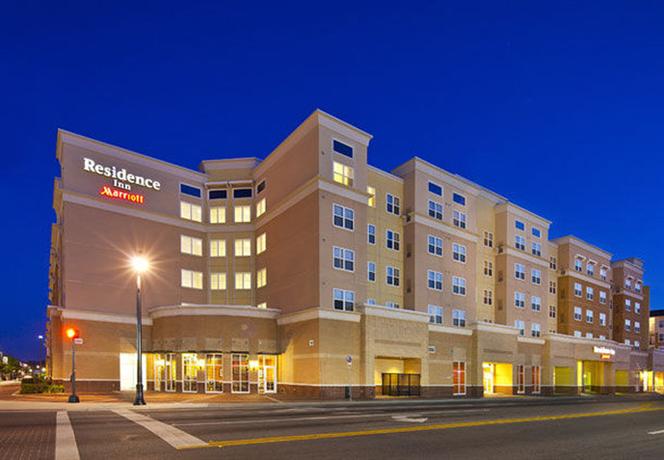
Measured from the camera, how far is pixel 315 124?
38938 mm

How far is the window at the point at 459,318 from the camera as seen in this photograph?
157 feet

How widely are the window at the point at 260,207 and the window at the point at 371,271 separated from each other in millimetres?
10979

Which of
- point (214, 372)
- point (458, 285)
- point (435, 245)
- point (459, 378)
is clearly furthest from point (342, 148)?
point (459, 378)

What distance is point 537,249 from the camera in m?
60.6

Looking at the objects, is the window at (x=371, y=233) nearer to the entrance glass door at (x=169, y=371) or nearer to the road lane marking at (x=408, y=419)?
the entrance glass door at (x=169, y=371)

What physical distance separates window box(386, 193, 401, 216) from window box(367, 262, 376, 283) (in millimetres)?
5405

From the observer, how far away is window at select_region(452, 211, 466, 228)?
163 feet

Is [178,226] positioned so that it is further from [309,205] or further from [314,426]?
[314,426]

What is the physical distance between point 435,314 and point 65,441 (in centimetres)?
3670

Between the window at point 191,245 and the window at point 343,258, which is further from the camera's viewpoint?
the window at point 191,245

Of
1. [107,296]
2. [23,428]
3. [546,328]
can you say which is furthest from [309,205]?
[546,328]

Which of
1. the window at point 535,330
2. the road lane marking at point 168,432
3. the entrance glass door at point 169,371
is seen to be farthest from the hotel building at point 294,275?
the road lane marking at point 168,432

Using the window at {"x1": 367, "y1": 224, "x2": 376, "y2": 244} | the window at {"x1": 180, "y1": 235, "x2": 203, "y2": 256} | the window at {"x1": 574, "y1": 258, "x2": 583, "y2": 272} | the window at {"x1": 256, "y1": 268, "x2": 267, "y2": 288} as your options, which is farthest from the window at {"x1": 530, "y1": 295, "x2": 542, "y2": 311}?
the window at {"x1": 180, "y1": 235, "x2": 203, "y2": 256}

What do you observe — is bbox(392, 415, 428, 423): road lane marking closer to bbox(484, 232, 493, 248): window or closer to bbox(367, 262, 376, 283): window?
bbox(367, 262, 376, 283): window
